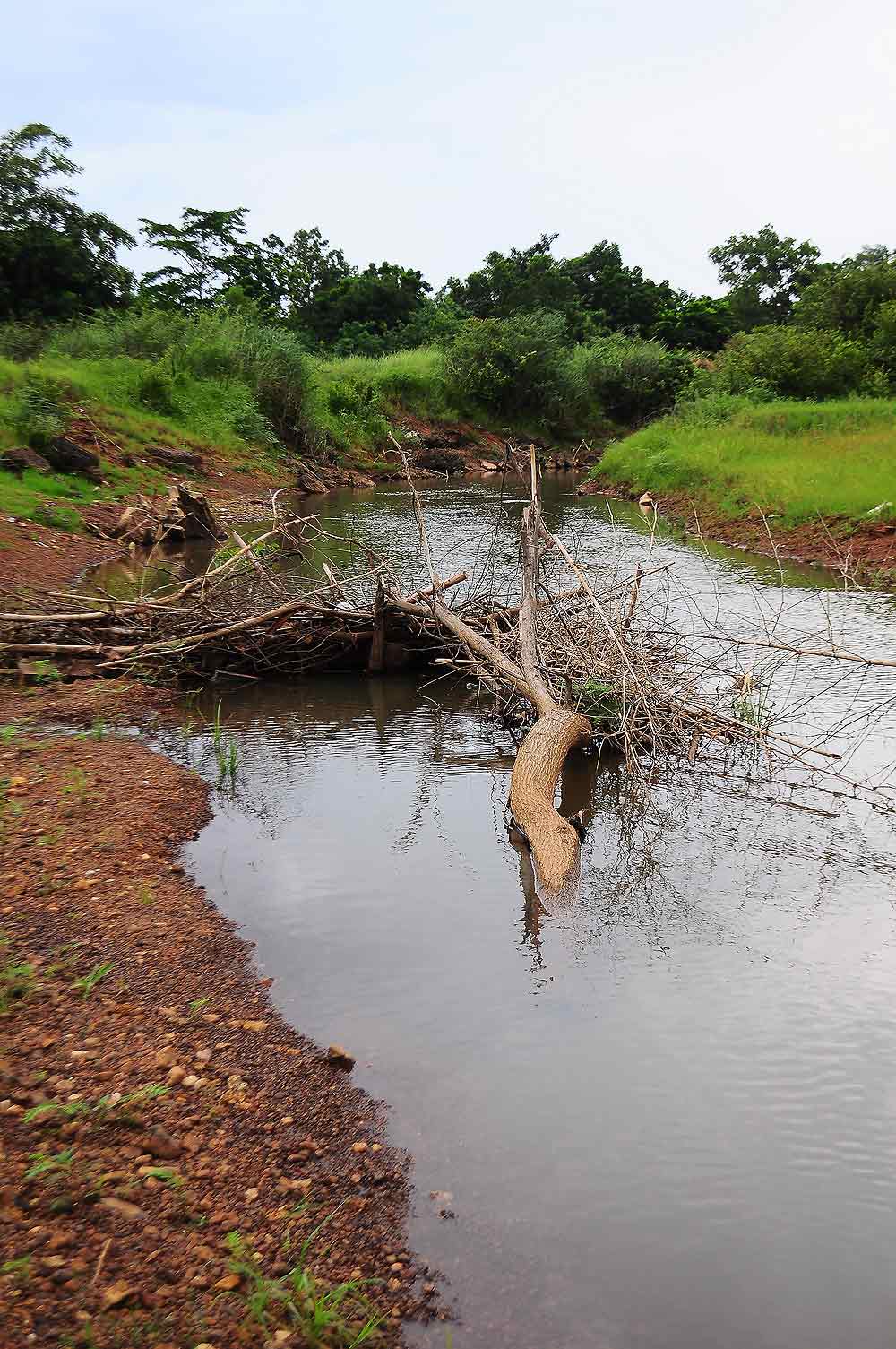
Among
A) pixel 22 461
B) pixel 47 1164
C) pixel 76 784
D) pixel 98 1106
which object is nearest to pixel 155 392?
pixel 22 461

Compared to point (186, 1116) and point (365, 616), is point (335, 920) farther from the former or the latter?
point (365, 616)

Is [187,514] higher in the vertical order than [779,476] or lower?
lower

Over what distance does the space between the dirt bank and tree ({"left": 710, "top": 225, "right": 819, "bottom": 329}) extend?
118 feet

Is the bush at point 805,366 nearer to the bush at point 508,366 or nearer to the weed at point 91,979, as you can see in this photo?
the bush at point 508,366

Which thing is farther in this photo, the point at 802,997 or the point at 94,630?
the point at 94,630

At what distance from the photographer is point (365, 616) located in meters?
8.62

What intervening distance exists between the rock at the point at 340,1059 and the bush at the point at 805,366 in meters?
23.7

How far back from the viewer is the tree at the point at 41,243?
95.4ft

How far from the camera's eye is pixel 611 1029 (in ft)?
12.4

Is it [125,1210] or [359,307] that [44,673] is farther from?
[359,307]

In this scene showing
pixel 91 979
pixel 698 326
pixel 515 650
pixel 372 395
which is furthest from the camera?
pixel 698 326

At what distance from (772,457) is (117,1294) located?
19065mm

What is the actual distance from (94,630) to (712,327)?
48.9 m

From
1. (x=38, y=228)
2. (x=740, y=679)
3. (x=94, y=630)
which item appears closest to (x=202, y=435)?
(x=38, y=228)
